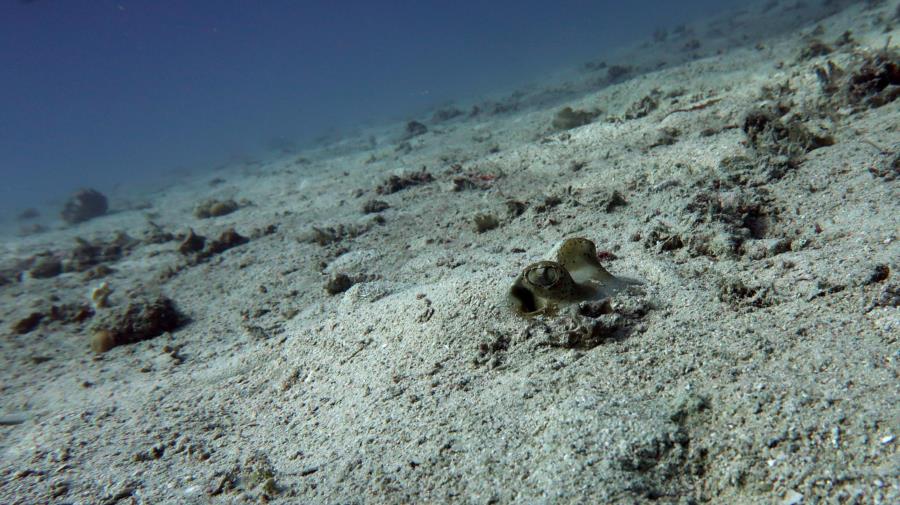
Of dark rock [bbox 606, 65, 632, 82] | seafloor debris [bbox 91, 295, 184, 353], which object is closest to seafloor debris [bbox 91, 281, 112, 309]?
seafloor debris [bbox 91, 295, 184, 353]

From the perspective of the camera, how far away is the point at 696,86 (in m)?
8.66

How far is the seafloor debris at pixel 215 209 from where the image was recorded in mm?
12312

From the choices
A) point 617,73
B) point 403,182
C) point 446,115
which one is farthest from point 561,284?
point 446,115

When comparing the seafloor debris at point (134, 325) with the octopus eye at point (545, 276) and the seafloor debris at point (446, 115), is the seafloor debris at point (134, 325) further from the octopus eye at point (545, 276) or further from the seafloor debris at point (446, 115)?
the seafloor debris at point (446, 115)

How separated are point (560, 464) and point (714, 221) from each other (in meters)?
2.66

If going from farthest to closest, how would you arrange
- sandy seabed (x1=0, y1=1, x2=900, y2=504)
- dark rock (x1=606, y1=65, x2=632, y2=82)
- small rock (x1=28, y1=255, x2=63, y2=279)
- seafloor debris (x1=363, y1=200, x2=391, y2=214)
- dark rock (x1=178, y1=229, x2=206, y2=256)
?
dark rock (x1=606, y1=65, x2=632, y2=82) → small rock (x1=28, y1=255, x2=63, y2=279) → dark rock (x1=178, y1=229, x2=206, y2=256) → seafloor debris (x1=363, y1=200, x2=391, y2=214) → sandy seabed (x1=0, y1=1, x2=900, y2=504)

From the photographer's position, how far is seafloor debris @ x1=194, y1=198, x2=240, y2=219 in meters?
12.3

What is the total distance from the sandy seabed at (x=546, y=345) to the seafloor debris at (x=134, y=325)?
34mm

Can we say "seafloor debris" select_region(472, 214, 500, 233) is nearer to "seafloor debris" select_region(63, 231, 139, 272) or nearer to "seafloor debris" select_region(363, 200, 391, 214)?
"seafloor debris" select_region(363, 200, 391, 214)

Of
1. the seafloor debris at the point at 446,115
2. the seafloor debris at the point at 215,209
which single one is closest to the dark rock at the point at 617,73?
the seafloor debris at the point at 446,115

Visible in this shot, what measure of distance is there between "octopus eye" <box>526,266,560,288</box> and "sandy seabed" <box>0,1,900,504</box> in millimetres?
221

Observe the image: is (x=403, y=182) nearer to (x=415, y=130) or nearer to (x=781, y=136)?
(x=781, y=136)

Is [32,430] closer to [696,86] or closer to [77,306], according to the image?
[77,306]

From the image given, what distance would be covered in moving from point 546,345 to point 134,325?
5.70 meters
